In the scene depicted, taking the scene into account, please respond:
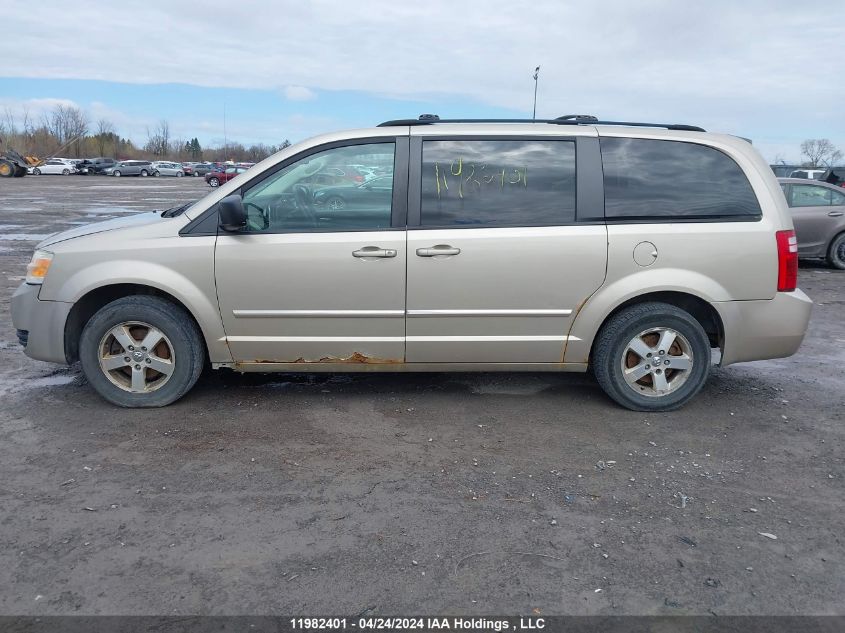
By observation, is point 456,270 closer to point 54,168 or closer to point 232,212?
point 232,212

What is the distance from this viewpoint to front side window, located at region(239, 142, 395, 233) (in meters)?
4.70

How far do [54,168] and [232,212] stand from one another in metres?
63.4

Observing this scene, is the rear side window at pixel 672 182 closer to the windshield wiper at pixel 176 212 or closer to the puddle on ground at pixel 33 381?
the windshield wiper at pixel 176 212

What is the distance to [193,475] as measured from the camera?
387 cm

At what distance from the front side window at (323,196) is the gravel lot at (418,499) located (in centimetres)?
129

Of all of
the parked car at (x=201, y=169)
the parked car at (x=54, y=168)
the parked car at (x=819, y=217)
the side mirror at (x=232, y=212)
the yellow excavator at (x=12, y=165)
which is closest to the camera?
the side mirror at (x=232, y=212)

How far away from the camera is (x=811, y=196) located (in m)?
12.0

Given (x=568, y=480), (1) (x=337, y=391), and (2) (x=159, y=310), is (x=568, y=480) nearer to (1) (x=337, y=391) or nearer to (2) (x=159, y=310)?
(1) (x=337, y=391)

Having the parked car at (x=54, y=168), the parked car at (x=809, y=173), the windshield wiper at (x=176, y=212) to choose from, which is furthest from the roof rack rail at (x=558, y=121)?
the parked car at (x=54, y=168)

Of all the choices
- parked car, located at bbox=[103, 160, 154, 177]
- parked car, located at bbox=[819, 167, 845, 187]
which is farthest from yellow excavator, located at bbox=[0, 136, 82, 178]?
parked car, located at bbox=[819, 167, 845, 187]

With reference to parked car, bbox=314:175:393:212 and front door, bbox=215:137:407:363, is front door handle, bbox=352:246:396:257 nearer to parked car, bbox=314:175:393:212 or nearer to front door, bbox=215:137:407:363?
front door, bbox=215:137:407:363

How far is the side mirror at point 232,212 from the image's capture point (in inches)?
176

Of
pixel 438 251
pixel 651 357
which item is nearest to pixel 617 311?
pixel 651 357

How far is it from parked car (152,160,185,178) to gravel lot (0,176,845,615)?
218 feet
